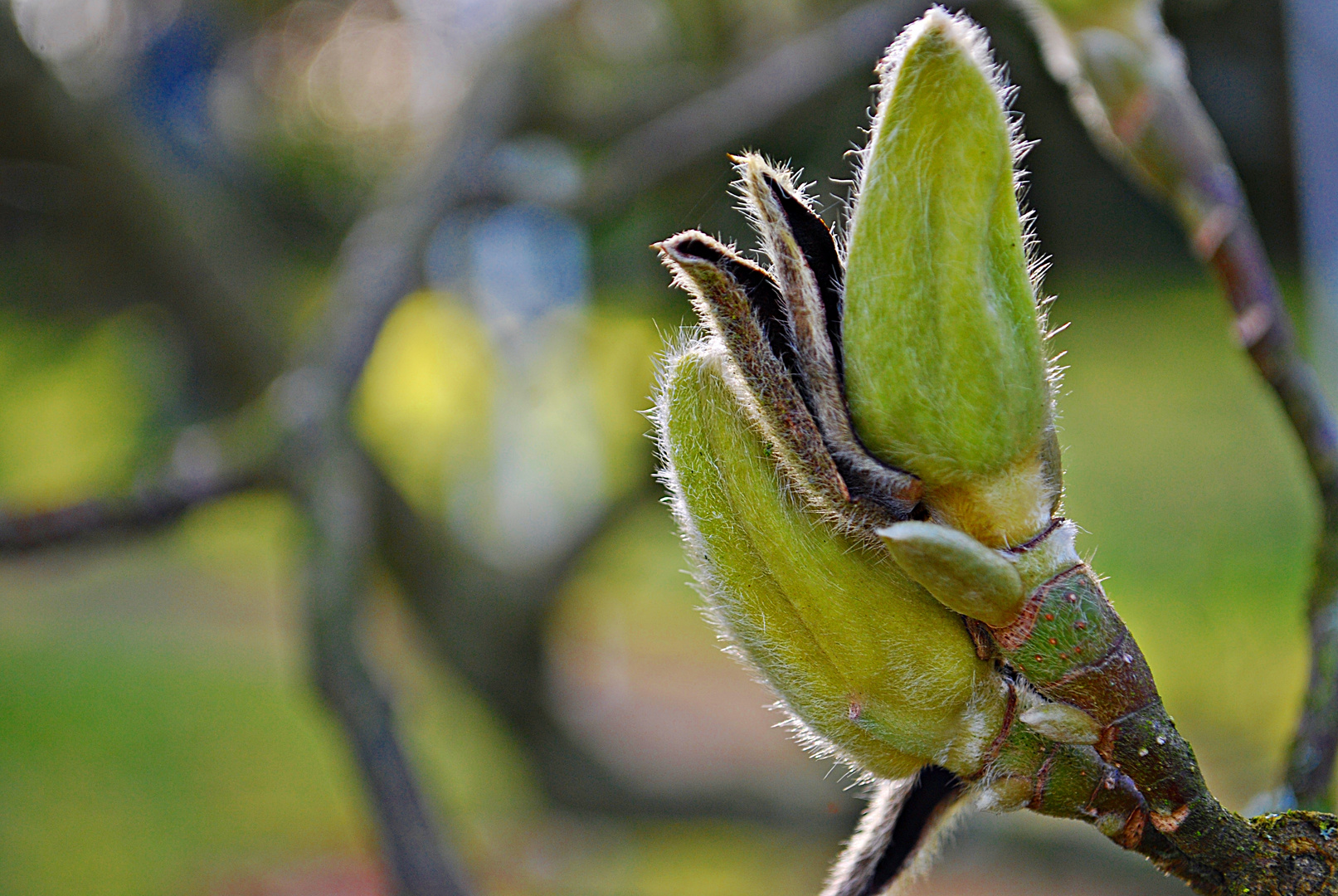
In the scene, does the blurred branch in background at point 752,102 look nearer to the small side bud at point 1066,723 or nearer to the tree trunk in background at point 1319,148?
the small side bud at point 1066,723

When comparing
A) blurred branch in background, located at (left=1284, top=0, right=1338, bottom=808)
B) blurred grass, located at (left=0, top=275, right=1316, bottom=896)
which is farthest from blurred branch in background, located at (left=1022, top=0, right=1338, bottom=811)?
blurred branch in background, located at (left=1284, top=0, right=1338, bottom=808)

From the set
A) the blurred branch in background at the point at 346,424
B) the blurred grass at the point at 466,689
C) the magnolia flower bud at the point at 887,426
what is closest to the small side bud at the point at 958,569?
the magnolia flower bud at the point at 887,426

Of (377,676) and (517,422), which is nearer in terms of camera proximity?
(377,676)

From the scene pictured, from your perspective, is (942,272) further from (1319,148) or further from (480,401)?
(480,401)

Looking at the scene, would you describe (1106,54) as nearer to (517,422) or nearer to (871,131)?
(871,131)

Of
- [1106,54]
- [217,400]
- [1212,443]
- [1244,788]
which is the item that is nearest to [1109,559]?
[1244,788]

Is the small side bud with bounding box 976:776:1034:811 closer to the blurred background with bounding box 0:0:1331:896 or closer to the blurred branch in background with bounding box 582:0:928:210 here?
the blurred background with bounding box 0:0:1331:896
